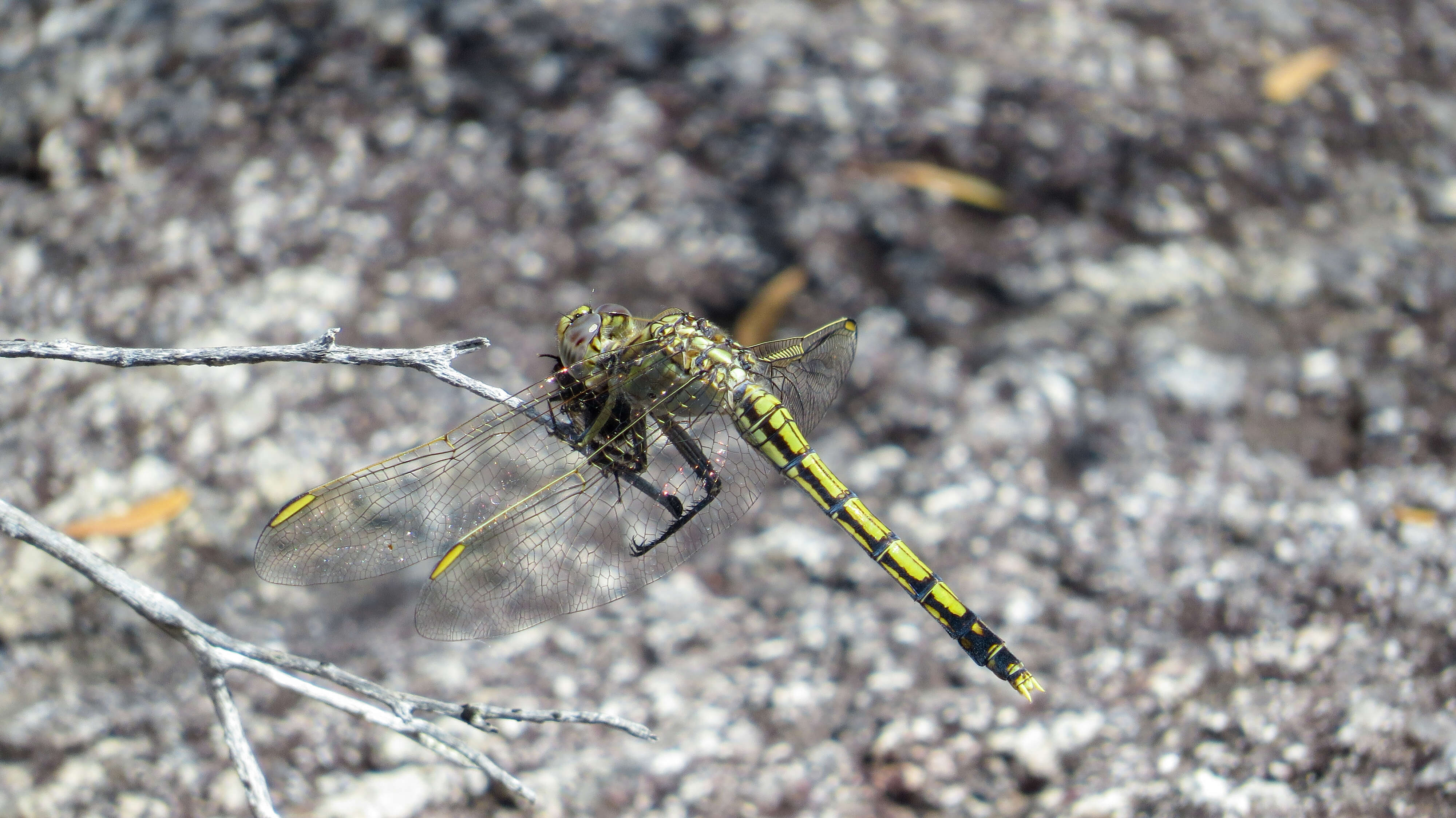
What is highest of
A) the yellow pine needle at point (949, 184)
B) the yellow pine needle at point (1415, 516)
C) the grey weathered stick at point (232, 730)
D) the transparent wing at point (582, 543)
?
the yellow pine needle at point (949, 184)

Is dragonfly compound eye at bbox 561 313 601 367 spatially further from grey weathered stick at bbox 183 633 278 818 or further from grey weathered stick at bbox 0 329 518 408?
grey weathered stick at bbox 183 633 278 818

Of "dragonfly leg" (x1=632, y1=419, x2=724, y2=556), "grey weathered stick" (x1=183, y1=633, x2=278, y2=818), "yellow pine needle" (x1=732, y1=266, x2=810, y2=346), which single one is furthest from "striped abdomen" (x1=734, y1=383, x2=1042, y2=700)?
"grey weathered stick" (x1=183, y1=633, x2=278, y2=818)

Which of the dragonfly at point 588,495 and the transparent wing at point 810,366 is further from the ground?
the transparent wing at point 810,366

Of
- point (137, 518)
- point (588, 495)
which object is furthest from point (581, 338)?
point (137, 518)

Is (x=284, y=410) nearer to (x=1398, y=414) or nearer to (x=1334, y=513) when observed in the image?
(x=1334, y=513)

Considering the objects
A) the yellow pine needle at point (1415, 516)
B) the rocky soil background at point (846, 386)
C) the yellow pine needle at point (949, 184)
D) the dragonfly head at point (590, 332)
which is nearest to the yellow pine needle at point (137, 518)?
the rocky soil background at point (846, 386)

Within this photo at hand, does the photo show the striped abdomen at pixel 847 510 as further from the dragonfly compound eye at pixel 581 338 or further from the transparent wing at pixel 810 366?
the dragonfly compound eye at pixel 581 338
